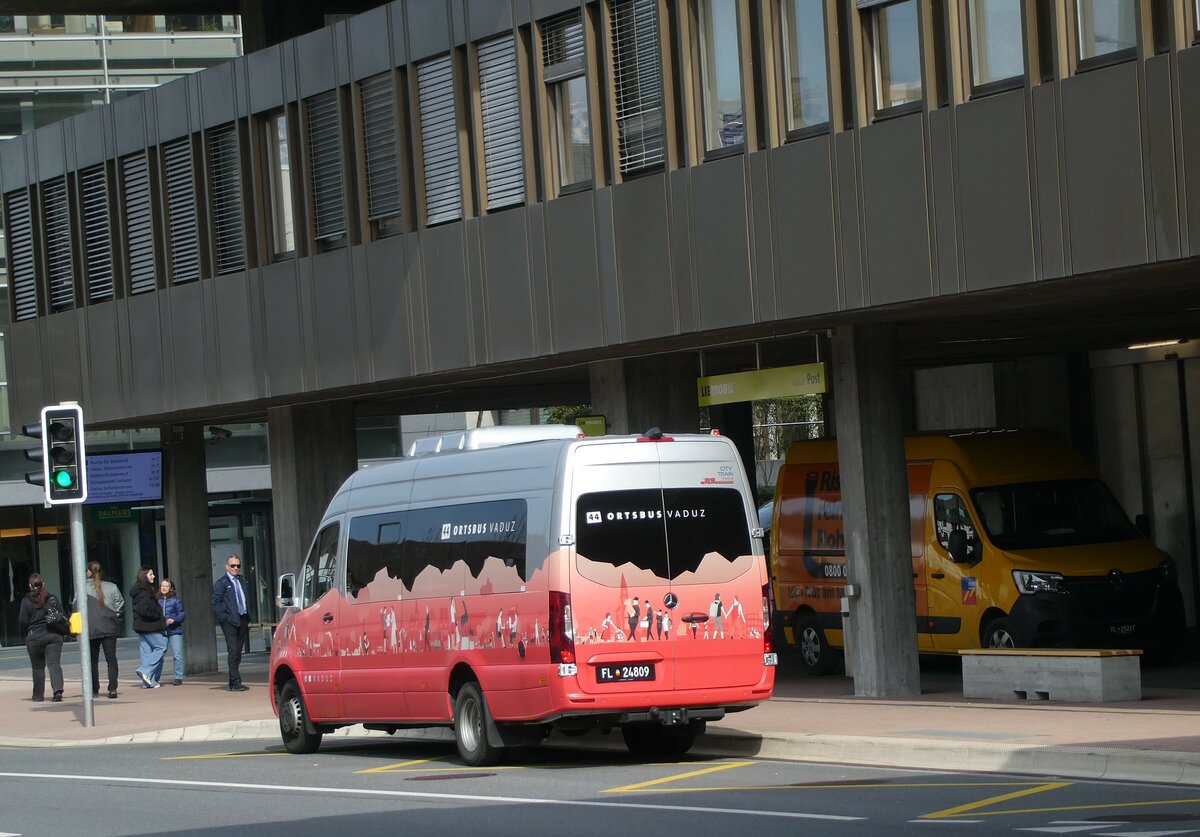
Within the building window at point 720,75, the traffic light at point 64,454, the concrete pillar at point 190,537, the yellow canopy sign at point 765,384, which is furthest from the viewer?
the concrete pillar at point 190,537

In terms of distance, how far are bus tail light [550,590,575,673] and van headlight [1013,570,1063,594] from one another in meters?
7.72

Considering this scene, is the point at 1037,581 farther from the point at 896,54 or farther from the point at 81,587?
the point at 81,587

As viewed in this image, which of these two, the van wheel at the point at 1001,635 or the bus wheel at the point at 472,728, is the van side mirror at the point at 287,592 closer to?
the bus wheel at the point at 472,728

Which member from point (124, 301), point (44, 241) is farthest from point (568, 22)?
point (44, 241)

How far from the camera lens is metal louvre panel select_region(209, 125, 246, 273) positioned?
89.1 ft

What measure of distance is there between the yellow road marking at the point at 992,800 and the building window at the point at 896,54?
7426 mm

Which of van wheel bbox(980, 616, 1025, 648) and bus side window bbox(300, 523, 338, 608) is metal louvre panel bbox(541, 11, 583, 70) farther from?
van wheel bbox(980, 616, 1025, 648)

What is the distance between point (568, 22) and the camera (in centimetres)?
2139

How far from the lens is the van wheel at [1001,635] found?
20.1m

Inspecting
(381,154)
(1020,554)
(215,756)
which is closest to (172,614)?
(381,154)

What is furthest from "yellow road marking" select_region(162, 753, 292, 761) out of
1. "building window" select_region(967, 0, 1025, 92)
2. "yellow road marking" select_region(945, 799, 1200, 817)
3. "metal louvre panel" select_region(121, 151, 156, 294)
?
"metal louvre panel" select_region(121, 151, 156, 294)

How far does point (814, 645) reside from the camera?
76.7ft

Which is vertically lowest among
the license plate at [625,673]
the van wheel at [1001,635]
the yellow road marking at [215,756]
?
the yellow road marking at [215,756]

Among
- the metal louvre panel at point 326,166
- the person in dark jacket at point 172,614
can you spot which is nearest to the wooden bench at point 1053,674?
the metal louvre panel at point 326,166
